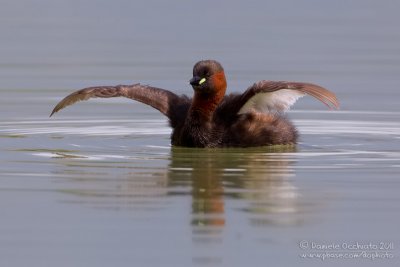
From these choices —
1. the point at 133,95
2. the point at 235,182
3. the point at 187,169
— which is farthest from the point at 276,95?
the point at 235,182

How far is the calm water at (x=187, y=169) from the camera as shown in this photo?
11.0 meters

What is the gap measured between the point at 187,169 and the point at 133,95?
2.81m

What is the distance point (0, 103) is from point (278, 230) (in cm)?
985

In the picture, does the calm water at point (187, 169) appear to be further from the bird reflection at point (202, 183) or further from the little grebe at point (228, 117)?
the little grebe at point (228, 117)

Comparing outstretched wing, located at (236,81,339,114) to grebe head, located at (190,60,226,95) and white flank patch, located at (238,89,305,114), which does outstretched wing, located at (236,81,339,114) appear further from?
grebe head, located at (190,60,226,95)

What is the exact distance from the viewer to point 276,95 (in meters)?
16.3

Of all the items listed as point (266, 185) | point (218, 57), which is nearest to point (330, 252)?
point (266, 185)

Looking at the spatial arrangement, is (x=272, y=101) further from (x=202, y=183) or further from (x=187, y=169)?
(x=202, y=183)

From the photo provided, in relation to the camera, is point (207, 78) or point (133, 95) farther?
point (133, 95)

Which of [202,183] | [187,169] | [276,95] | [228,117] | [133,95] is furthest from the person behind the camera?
[133,95]

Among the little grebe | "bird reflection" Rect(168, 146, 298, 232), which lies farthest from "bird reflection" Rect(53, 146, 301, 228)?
the little grebe

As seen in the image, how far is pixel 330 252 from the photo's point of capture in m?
10.8

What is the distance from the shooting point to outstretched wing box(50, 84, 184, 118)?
16984mm

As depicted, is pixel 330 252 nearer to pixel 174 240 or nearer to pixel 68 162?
pixel 174 240
